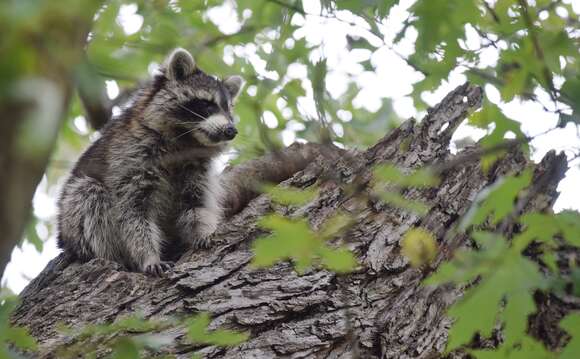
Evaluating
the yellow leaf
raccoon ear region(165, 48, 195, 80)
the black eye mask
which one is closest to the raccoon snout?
the black eye mask

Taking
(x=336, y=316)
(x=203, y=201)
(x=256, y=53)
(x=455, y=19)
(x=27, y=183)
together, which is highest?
(x=256, y=53)

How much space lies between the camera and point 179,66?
534 centimetres

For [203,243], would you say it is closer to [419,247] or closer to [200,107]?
[419,247]

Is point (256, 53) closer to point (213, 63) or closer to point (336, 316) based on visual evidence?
point (213, 63)

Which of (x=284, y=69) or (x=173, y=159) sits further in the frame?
(x=173, y=159)

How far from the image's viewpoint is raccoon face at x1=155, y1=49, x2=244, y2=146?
16.4 ft

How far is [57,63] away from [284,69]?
1.61m

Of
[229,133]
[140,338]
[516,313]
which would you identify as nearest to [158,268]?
[229,133]

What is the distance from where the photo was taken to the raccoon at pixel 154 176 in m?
4.58

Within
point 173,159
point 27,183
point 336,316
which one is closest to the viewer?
point 27,183

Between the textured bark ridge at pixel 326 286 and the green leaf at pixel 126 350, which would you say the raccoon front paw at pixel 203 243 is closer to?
the textured bark ridge at pixel 326 286

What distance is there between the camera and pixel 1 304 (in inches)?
81.0

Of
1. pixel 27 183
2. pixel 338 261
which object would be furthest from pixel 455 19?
pixel 27 183

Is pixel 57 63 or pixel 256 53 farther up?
pixel 256 53
